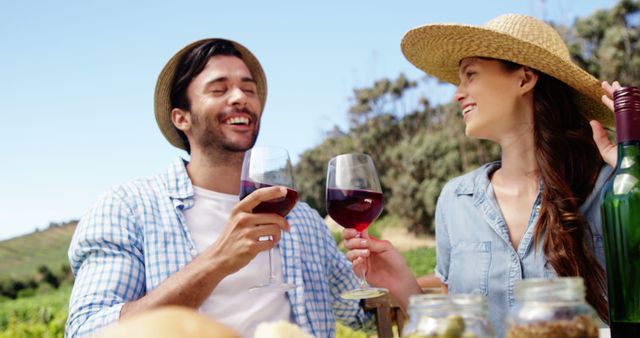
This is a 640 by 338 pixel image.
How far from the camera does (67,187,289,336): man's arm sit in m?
2.01

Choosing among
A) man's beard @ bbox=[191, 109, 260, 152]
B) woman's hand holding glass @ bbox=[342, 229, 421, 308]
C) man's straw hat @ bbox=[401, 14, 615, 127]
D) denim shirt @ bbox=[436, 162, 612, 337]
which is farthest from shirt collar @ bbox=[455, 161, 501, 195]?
man's beard @ bbox=[191, 109, 260, 152]

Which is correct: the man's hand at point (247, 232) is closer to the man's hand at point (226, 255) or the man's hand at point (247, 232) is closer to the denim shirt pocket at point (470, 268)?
the man's hand at point (226, 255)

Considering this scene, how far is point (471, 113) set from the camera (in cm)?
259

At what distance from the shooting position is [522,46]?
2.49 metres

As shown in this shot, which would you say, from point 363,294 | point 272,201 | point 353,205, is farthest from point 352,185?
point 363,294

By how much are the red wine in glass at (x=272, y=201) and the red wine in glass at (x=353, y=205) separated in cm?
12

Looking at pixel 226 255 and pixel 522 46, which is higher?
pixel 522 46

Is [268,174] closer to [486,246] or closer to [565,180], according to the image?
[486,246]

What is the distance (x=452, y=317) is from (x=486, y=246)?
183 centimetres

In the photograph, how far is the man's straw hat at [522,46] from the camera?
8.19 feet

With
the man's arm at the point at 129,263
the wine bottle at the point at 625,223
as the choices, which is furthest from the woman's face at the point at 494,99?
the wine bottle at the point at 625,223

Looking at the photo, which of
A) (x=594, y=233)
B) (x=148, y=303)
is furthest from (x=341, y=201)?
(x=594, y=233)

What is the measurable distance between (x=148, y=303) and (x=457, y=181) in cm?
149

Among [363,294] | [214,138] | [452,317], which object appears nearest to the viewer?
[452,317]
